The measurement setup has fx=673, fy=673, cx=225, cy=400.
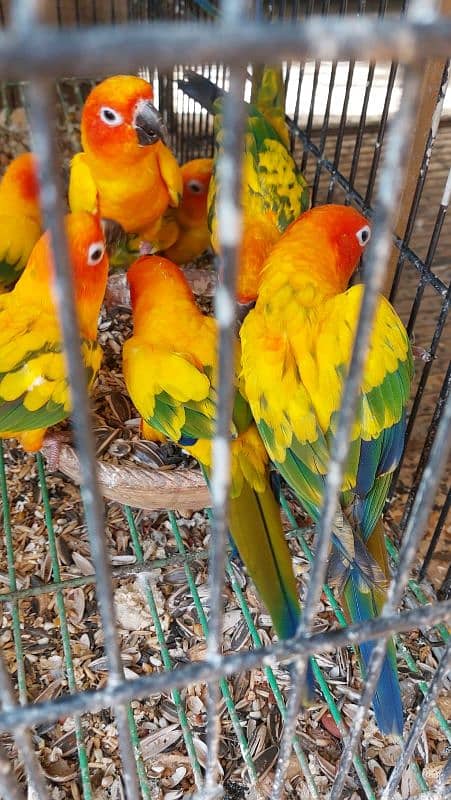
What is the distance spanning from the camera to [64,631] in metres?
1.03

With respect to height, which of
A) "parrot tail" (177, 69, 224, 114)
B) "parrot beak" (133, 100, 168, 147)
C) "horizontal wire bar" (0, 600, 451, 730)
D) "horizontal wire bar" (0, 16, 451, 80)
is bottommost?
"horizontal wire bar" (0, 600, 451, 730)

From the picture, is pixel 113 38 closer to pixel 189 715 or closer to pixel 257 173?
pixel 189 715

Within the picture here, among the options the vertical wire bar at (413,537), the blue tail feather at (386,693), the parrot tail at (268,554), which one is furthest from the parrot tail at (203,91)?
the vertical wire bar at (413,537)

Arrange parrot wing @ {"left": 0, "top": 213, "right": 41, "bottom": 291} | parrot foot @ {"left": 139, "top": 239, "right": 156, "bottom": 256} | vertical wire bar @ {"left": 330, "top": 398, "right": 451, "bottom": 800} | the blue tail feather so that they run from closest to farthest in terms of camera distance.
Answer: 1. vertical wire bar @ {"left": 330, "top": 398, "right": 451, "bottom": 800}
2. the blue tail feather
3. parrot wing @ {"left": 0, "top": 213, "right": 41, "bottom": 291}
4. parrot foot @ {"left": 139, "top": 239, "right": 156, "bottom": 256}

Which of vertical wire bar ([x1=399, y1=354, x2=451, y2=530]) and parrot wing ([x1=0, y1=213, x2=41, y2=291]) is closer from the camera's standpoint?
vertical wire bar ([x1=399, y1=354, x2=451, y2=530])

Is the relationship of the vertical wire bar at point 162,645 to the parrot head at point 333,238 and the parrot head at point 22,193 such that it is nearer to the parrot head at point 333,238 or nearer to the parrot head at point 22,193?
the parrot head at point 333,238

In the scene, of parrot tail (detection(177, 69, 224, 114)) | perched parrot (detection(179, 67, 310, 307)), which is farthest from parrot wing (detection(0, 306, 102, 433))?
parrot tail (detection(177, 69, 224, 114))

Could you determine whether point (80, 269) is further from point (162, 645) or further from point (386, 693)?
point (386, 693)

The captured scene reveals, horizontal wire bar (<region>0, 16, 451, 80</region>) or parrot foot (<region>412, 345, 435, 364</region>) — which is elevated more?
horizontal wire bar (<region>0, 16, 451, 80</region>)

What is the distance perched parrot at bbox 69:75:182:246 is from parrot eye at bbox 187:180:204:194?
0.10 meters

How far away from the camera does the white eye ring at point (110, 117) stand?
1.28 metres

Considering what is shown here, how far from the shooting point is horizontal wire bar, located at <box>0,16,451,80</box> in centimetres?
27

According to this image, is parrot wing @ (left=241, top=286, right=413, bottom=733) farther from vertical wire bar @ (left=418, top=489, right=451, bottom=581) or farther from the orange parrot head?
the orange parrot head

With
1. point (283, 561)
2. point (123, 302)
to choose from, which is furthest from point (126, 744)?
point (123, 302)
